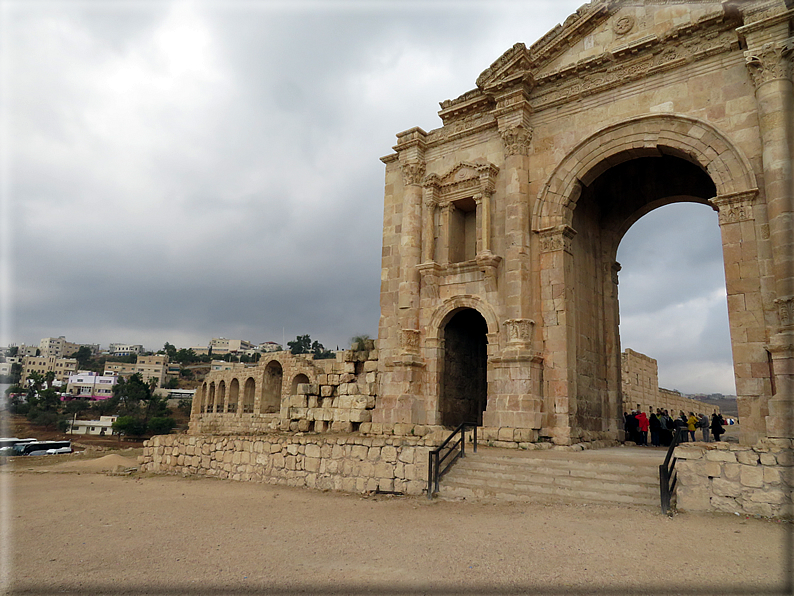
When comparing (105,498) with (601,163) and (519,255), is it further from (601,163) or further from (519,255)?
(601,163)

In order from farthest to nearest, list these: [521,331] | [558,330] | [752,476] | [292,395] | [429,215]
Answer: [292,395], [429,215], [521,331], [558,330], [752,476]

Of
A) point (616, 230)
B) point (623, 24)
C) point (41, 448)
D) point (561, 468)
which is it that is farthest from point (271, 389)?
point (623, 24)

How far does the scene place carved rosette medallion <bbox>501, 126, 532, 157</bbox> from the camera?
1299 centimetres

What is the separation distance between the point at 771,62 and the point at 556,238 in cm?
516

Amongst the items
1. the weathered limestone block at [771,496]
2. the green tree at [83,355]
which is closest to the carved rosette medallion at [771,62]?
the weathered limestone block at [771,496]

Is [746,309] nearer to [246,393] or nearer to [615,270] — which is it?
[615,270]

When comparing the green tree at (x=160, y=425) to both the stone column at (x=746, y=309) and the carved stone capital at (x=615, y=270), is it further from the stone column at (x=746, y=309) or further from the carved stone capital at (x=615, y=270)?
the stone column at (x=746, y=309)

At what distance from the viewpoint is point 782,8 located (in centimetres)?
956

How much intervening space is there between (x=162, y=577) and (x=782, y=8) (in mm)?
13222

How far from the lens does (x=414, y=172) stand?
14773 millimetres

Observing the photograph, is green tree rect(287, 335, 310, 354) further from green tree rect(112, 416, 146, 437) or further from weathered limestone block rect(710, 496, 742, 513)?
weathered limestone block rect(710, 496, 742, 513)

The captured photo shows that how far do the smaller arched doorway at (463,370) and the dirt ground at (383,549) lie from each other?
240 inches

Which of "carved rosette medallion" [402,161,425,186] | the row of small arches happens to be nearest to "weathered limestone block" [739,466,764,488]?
"carved rosette medallion" [402,161,425,186]

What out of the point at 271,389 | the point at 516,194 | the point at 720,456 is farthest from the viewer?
the point at 271,389
